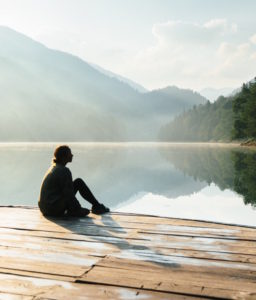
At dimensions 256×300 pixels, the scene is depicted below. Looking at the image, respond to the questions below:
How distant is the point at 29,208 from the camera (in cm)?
906

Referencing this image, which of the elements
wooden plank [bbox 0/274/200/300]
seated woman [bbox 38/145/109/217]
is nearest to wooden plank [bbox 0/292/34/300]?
wooden plank [bbox 0/274/200/300]

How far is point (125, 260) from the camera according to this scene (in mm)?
4672

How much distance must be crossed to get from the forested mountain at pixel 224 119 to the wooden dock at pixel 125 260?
62.6m

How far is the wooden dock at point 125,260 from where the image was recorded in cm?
371

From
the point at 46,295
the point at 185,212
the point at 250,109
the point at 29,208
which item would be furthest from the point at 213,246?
the point at 250,109

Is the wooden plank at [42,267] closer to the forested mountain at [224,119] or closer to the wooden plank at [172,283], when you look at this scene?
the wooden plank at [172,283]

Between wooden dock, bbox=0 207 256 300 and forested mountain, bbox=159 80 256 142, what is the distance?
62609 millimetres

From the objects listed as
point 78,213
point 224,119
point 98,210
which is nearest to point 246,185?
point 98,210

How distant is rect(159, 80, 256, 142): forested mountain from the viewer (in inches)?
2710

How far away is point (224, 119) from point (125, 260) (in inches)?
5322

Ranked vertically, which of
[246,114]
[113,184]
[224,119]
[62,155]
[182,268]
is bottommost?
[113,184]

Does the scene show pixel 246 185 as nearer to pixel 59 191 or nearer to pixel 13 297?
pixel 59 191

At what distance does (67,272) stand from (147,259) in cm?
107

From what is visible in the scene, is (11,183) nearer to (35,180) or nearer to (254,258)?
(35,180)
